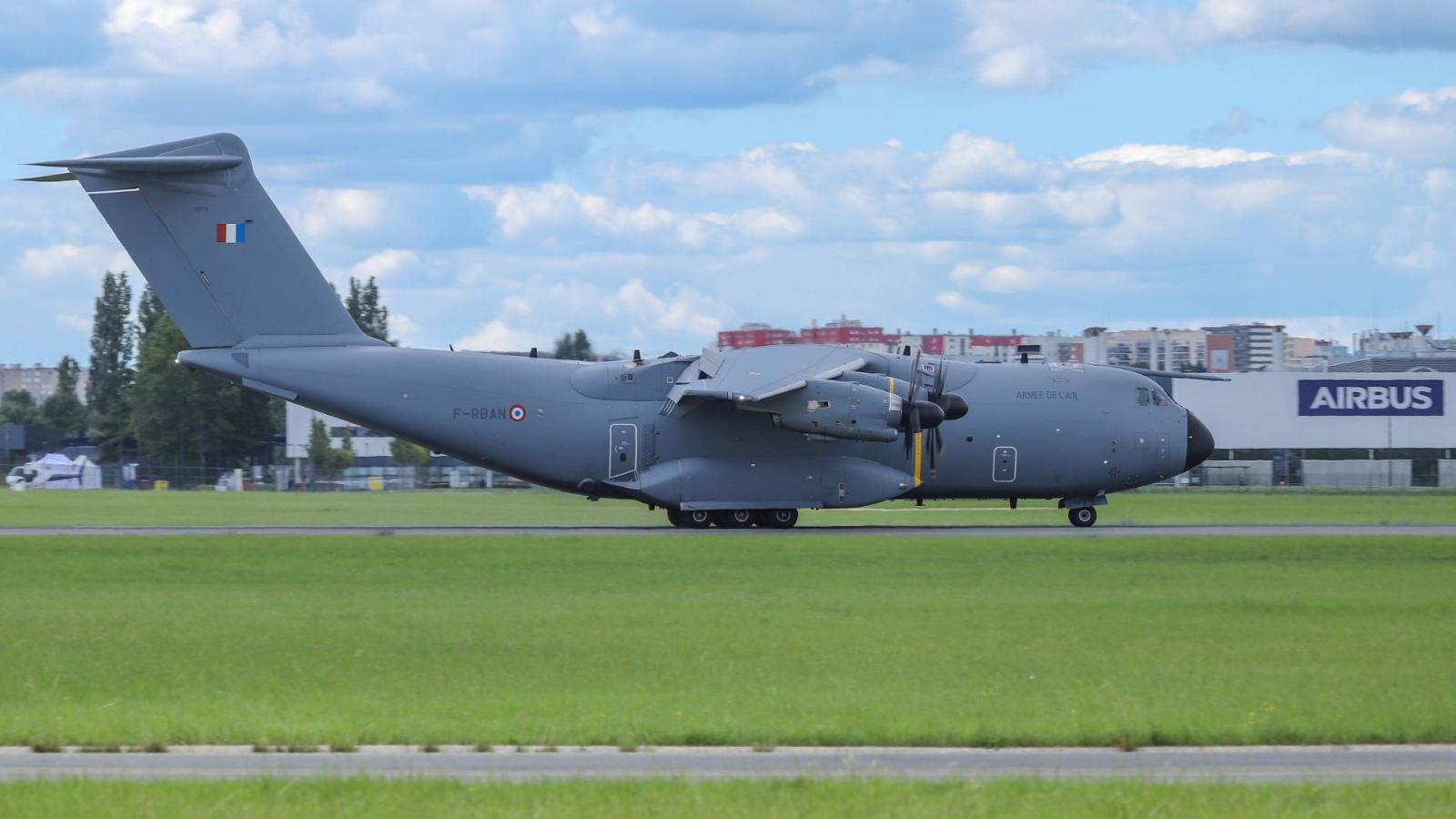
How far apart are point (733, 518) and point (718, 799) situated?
28.7 m

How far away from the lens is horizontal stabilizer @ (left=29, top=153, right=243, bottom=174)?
36.5m

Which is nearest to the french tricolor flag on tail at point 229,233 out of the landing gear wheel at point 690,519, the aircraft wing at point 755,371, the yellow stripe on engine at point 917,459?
the aircraft wing at point 755,371

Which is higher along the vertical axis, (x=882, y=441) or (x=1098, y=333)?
(x=1098, y=333)

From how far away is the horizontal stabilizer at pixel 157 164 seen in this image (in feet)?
120

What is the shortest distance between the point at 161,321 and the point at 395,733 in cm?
9974

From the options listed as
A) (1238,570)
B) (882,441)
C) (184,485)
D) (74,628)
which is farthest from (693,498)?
(184,485)

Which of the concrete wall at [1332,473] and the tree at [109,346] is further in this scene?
the tree at [109,346]

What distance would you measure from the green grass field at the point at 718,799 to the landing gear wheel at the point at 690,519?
27.8 meters

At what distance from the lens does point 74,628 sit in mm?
20828

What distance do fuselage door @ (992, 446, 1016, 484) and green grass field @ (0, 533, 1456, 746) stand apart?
7512 mm

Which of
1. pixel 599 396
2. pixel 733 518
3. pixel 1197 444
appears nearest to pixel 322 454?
pixel 599 396

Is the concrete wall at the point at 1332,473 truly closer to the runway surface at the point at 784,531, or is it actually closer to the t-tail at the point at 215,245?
the runway surface at the point at 784,531

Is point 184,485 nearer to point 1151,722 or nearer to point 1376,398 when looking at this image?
point 1376,398

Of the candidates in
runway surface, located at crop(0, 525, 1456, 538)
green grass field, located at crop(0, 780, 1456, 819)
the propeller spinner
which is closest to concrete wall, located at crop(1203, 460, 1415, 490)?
runway surface, located at crop(0, 525, 1456, 538)
